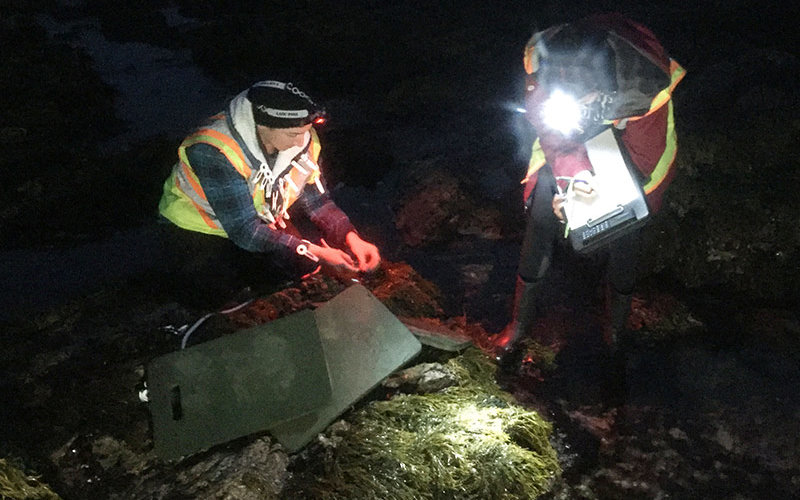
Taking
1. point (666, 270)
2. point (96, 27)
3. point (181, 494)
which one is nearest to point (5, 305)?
point (181, 494)

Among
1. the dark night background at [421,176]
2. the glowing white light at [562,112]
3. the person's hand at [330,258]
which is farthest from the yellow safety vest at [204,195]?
the glowing white light at [562,112]

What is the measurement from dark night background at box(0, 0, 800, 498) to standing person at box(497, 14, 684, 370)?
144 centimetres

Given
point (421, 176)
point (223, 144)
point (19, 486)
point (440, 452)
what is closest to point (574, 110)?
point (440, 452)

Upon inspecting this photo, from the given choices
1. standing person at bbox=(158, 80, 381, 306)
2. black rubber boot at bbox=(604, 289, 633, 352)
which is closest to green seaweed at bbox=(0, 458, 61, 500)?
standing person at bbox=(158, 80, 381, 306)

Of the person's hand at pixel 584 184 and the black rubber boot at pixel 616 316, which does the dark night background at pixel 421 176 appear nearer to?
the black rubber boot at pixel 616 316

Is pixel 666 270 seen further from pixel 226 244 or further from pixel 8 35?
pixel 8 35

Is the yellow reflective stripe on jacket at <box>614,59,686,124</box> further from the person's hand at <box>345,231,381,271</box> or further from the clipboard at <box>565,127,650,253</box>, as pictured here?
the person's hand at <box>345,231,381,271</box>

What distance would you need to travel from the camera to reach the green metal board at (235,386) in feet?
8.33

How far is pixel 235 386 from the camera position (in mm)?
2629

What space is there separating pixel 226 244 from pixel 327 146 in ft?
12.7

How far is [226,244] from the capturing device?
13.8 feet

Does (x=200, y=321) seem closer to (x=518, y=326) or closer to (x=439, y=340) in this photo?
(x=439, y=340)

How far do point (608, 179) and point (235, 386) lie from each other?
232 cm

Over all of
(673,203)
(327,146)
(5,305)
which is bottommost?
(5,305)
